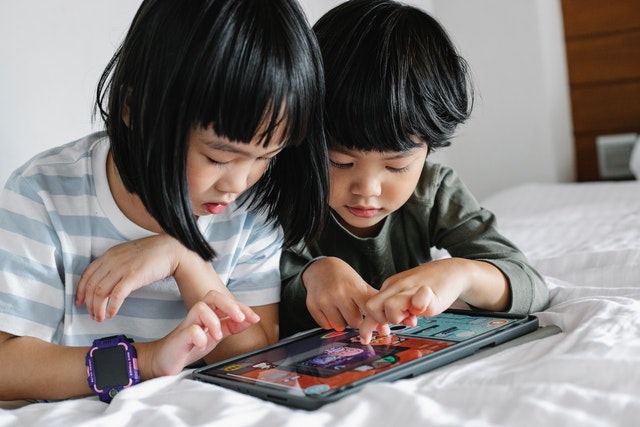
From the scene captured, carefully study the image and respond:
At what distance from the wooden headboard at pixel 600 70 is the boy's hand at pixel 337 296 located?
2.13 m

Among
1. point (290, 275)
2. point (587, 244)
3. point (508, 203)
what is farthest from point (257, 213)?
point (508, 203)

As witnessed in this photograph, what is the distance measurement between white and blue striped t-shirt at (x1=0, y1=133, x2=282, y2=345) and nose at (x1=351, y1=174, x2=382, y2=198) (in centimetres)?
13

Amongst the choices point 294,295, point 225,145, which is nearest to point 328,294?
point 294,295

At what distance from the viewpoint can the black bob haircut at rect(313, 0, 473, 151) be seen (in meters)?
0.95

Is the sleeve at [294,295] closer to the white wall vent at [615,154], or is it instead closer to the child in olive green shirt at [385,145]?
the child in olive green shirt at [385,145]

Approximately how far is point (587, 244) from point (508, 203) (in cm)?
73

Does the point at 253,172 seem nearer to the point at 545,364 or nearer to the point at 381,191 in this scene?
the point at 381,191

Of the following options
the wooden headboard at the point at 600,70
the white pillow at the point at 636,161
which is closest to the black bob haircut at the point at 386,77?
the white pillow at the point at 636,161

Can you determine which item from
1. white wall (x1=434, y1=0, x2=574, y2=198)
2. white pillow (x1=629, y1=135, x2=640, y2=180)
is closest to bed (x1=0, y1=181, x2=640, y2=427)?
white pillow (x1=629, y1=135, x2=640, y2=180)

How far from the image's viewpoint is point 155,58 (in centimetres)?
78

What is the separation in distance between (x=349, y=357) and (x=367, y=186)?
0.26 metres

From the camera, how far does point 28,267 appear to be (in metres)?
0.87

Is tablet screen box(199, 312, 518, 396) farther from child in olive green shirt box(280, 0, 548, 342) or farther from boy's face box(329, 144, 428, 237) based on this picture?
boy's face box(329, 144, 428, 237)

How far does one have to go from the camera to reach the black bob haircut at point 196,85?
2.51 feet
